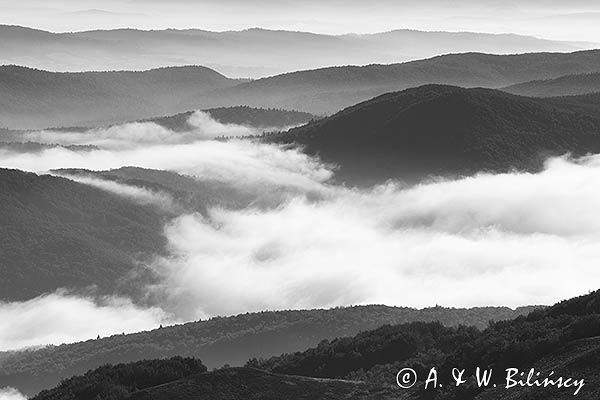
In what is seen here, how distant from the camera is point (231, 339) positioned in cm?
12512

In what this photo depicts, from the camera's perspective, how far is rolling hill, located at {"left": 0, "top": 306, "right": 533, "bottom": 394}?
392 feet

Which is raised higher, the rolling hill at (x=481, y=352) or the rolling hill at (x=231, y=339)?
the rolling hill at (x=231, y=339)

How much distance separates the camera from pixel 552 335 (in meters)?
52.8

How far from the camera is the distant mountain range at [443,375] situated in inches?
1885

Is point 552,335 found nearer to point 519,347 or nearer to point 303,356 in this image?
point 519,347

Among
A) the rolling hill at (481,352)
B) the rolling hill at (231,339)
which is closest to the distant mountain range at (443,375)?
the rolling hill at (481,352)

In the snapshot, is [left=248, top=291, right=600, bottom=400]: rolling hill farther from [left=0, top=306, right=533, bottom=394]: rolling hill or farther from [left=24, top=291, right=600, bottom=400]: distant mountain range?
[left=0, top=306, right=533, bottom=394]: rolling hill

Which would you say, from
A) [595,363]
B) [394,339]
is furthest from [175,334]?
[595,363]

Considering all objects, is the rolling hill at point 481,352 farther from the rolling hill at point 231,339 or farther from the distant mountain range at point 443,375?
the rolling hill at point 231,339

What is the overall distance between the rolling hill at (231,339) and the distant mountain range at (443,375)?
2077 inches

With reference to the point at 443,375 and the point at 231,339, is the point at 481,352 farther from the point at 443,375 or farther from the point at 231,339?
the point at 231,339

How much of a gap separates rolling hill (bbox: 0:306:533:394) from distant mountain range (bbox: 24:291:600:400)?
173 feet

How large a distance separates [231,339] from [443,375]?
238 feet

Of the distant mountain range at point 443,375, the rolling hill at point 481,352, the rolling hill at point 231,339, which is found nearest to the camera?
the distant mountain range at point 443,375
